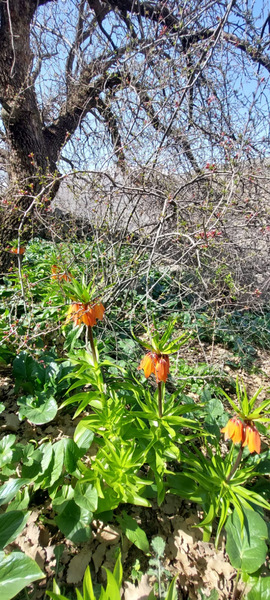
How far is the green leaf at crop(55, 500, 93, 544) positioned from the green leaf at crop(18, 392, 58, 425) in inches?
21.8

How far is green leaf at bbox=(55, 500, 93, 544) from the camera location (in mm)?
1514

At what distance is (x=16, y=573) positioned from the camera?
1080 millimetres

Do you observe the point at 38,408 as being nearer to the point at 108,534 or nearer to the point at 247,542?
the point at 108,534

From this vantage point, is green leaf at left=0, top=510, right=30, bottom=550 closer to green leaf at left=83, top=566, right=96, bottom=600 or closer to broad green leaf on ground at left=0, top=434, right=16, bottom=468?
green leaf at left=83, top=566, right=96, bottom=600

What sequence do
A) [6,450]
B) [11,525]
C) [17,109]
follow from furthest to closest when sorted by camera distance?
[17,109]
[6,450]
[11,525]

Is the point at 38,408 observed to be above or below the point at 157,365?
below

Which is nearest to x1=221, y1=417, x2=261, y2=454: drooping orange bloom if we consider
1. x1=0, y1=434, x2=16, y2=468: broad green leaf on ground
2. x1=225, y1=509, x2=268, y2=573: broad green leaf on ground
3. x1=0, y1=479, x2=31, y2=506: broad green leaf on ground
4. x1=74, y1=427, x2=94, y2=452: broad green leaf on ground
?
x1=225, y1=509, x2=268, y2=573: broad green leaf on ground

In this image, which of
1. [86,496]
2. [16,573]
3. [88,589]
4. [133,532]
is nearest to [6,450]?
[86,496]

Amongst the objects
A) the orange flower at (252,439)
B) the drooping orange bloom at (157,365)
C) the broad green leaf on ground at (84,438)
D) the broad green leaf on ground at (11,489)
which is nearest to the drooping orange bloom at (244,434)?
the orange flower at (252,439)

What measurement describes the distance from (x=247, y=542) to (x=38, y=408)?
1.44 metres

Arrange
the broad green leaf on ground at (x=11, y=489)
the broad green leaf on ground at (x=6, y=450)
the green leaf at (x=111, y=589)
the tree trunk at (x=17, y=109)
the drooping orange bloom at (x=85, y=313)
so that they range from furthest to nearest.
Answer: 1. the tree trunk at (x=17, y=109)
2. the drooping orange bloom at (x=85, y=313)
3. the broad green leaf on ground at (x=6, y=450)
4. the broad green leaf on ground at (x=11, y=489)
5. the green leaf at (x=111, y=589)

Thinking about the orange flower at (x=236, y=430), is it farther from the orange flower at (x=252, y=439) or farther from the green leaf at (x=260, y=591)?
the green leaf at (x=260, y=591)

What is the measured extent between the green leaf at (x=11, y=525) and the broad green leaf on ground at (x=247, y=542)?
1005 millimetres

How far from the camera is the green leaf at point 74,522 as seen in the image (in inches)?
59.6
